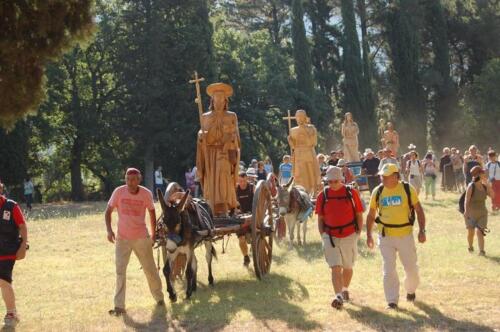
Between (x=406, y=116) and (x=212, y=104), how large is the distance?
40.3 meters

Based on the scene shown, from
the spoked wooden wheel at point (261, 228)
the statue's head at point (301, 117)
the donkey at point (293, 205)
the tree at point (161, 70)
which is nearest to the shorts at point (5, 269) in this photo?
the spoked wooden wheel at point (261, 228)

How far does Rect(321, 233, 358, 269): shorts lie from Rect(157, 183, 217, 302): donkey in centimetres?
174

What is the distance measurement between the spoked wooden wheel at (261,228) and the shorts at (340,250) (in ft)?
5.63

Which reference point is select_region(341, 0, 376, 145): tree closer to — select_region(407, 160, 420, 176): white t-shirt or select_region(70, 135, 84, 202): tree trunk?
select_region(70, 135, 84, 202): tree trunk

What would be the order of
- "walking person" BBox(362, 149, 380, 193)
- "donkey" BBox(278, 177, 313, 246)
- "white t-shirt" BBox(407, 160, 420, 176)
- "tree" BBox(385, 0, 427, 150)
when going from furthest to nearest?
"tree" BBox(385, 0, 427, 150) → "white t-shirt" BBox(407, 160, 420, 176) → "walking person" BBox(362, 149, 380, 193) → "donkey" BBox(278, 177, 313, 246)

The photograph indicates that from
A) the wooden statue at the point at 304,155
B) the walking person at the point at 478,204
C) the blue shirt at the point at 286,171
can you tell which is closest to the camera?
the walking person at the point at 478,204

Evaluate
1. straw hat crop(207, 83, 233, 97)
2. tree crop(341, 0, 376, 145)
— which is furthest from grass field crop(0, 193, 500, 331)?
tree crop(341, 0, 376, 145)

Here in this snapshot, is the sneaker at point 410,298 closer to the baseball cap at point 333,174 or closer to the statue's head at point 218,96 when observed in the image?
the baseball cap at point 333,174

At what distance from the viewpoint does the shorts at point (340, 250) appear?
9320mm

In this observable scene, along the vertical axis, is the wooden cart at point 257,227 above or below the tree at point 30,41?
below

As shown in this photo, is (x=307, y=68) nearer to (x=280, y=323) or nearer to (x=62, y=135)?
(x=62, y=135)

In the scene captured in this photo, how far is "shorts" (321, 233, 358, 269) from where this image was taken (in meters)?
9.32

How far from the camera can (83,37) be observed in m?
8.58

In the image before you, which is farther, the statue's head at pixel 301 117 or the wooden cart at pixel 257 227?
the statue's head at pixel 301 117
